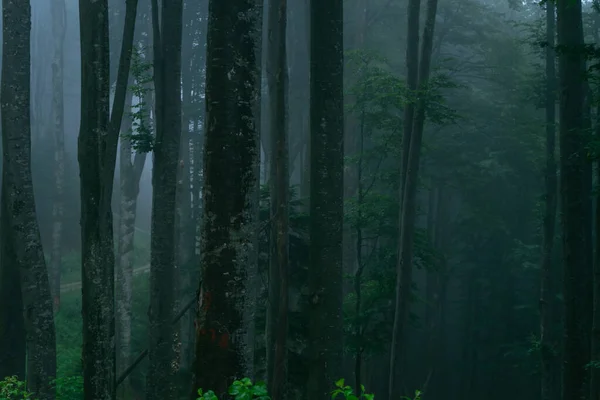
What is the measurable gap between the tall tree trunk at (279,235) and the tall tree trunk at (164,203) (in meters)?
2.07

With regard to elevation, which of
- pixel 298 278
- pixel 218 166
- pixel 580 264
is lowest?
pixel 298 278

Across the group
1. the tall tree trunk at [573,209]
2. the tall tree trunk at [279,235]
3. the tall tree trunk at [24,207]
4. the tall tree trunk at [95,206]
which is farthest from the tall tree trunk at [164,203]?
the tall tree trunk at [573,209]

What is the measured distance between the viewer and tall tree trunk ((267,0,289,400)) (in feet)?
39.4

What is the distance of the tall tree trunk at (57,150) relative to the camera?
1163 inches

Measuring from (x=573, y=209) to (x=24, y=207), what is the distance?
384 inches

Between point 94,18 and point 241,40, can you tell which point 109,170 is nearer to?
point 94,18

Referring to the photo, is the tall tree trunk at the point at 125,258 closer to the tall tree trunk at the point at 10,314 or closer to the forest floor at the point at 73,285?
the forest floor at the point at 73,285

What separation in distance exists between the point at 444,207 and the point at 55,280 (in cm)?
1875

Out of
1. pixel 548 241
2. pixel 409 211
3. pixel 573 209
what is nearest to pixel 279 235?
pixel 409 211

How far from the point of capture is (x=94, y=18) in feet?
28.5

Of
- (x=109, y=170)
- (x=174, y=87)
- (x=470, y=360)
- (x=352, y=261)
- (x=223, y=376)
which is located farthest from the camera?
(x=470, y=360)

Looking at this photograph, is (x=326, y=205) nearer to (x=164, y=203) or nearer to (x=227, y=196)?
(x=227, y=196)

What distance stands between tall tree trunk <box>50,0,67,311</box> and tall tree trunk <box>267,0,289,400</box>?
18.2 meters

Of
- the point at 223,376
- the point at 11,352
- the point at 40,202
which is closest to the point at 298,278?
the point at 11,352
